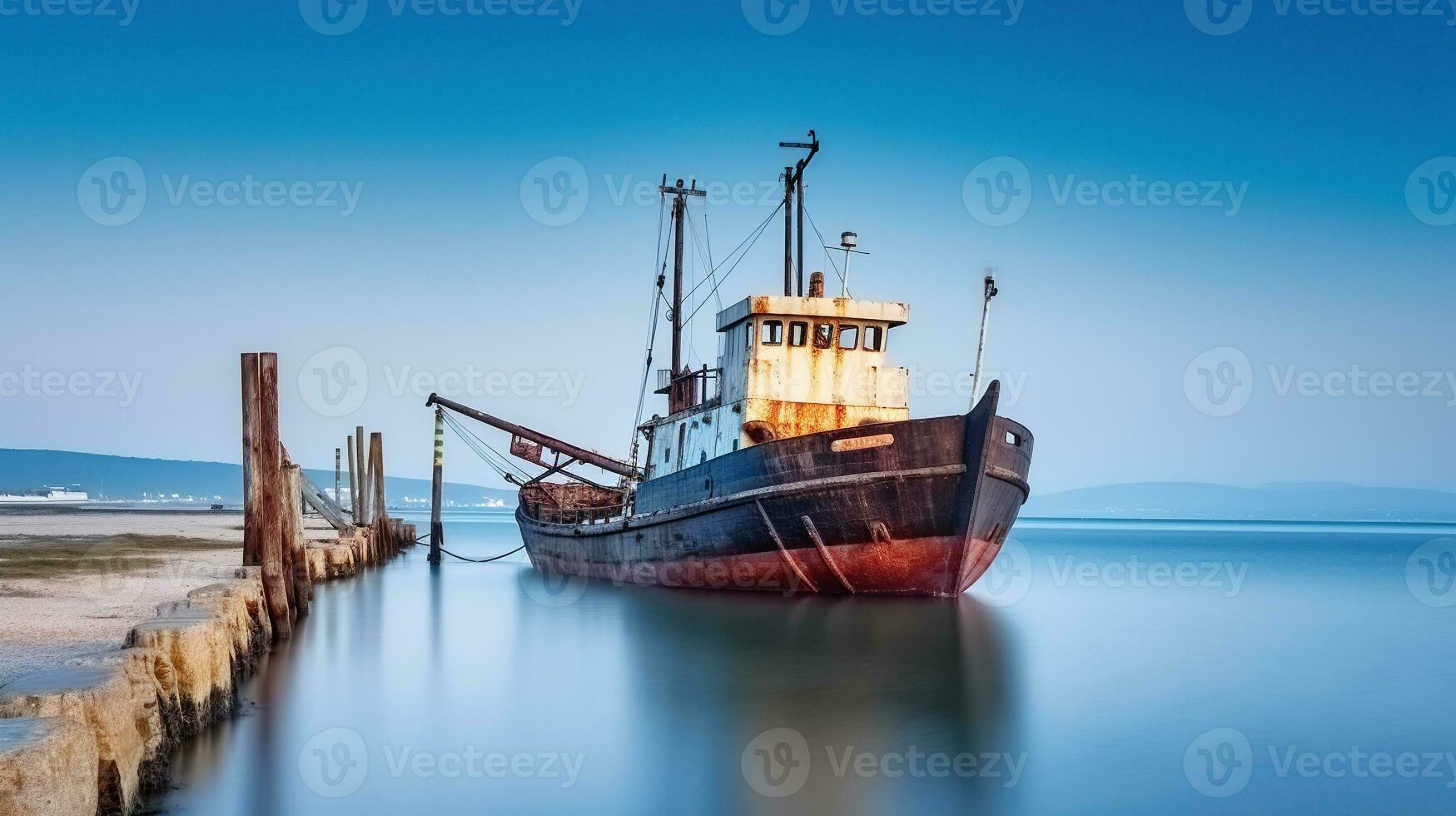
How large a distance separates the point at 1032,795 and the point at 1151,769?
1567 mm

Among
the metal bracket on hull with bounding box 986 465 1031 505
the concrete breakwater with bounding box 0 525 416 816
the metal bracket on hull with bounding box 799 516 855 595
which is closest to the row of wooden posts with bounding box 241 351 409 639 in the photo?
the concrete breakwater with bounding box 0 525 416 816

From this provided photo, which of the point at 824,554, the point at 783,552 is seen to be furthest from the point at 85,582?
the point at 824,554

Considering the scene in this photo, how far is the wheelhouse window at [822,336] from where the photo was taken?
2223 centimetres

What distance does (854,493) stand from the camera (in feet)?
64.3

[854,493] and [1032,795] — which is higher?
[854,493]

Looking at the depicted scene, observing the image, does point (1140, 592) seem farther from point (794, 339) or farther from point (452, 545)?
point (452, 545)

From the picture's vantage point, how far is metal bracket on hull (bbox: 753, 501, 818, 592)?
20.6m

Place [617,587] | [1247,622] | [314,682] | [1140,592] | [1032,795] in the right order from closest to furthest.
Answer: [1032,795] → [314,682] → [1247,622] → [617,587] → [1140,592]

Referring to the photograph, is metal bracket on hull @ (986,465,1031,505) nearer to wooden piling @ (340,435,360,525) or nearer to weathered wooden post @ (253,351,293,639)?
weathered wooden post @ (253,351,293,639)

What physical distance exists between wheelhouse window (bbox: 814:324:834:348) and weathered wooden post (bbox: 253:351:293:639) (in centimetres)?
1002

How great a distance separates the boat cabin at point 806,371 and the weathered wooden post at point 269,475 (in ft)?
29.0

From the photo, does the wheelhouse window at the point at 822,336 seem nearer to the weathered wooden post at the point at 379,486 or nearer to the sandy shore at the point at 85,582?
the sandy shore at the point at 85,582

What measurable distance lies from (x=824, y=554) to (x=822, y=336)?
4.24 m

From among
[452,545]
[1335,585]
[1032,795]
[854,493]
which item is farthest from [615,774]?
[452,545]
